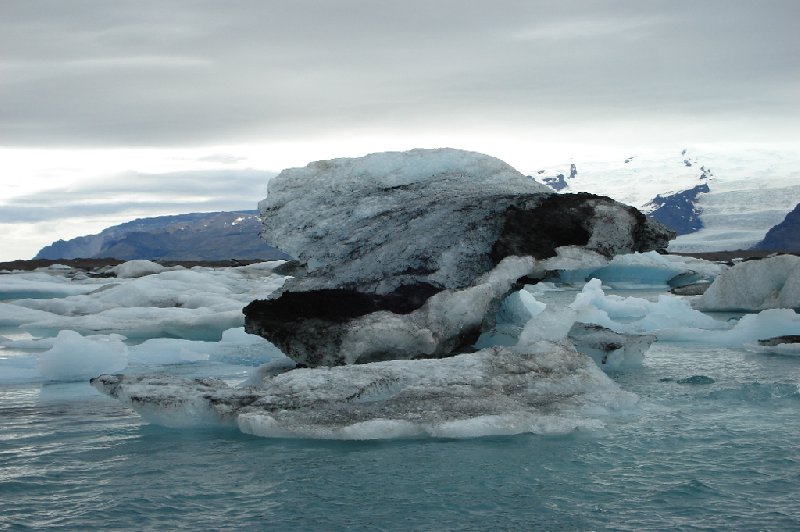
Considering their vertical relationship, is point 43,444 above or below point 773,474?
above

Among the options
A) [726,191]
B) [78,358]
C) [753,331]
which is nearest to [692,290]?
[753,331]

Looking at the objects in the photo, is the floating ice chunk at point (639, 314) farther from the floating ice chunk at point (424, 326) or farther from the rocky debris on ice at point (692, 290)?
the rocky debris on ice at point (692, 290)

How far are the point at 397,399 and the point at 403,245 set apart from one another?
2.79m

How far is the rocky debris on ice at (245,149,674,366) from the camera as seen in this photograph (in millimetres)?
9180

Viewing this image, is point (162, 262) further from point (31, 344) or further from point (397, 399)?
point (397, 399)

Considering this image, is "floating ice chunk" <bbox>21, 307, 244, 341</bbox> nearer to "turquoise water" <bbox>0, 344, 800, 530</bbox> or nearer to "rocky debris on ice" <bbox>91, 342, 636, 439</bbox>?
"turquoise water" <bbox>0, 344, 800, 530</bbox>

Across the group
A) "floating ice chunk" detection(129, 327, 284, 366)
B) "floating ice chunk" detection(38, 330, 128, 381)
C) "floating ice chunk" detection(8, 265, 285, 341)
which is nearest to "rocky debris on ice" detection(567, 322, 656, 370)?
"floating ice chunk" detection(129, 327, 284, 366)

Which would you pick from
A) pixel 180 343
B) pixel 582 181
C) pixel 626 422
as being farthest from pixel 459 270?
pixel 582 181

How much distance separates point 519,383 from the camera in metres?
8.09

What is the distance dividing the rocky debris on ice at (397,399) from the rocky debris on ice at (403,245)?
93cm

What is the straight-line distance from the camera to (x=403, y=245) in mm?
9906

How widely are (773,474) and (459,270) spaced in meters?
4.53

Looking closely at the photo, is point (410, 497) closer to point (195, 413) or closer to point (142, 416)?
point (195, 413)

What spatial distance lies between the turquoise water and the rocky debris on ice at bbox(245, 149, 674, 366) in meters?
2.05
